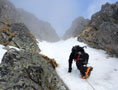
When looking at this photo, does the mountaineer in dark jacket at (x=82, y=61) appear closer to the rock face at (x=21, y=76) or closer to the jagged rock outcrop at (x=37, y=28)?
the rock face at (x=21, y=76)

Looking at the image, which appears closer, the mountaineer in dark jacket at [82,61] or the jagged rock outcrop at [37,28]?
the mountaineer in dark jacket at [82,61]

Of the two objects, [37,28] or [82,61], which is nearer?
[82,61]

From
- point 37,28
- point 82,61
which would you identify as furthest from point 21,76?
point 37,28

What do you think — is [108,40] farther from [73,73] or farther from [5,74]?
[5,74]

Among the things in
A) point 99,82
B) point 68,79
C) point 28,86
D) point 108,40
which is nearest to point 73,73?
point 68,79

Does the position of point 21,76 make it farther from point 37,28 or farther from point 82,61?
point 37,28

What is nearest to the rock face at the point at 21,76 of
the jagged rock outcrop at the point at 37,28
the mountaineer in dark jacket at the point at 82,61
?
the mountaineer in dark jacket at the point at 82,61

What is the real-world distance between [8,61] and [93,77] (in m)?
5.02

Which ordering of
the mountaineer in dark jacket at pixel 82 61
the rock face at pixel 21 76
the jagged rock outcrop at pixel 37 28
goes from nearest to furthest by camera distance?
1. the rock face at pixel 21 76
2. the mountaineer in dark jacket at pixel 82 61
3. the jagged rock outcrop at pixel 37 28

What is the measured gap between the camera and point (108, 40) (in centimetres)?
903

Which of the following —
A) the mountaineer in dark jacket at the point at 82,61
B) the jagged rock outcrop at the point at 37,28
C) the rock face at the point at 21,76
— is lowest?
the rock face at the point at 21,76

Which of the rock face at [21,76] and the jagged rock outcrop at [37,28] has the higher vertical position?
the jagged rock outcrop at [37,28]

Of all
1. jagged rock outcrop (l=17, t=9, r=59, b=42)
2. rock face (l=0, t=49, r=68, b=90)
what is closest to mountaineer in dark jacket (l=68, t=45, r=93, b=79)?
rock face (l=0, t=49, r=68, b=90)

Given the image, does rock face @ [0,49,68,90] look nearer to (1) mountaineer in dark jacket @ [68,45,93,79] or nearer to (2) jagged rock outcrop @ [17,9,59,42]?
(1) mountaineer in dark jacket @ [68,45,93,79]
